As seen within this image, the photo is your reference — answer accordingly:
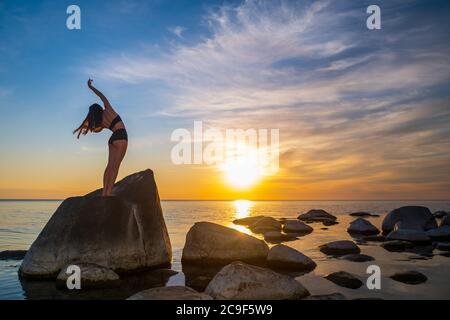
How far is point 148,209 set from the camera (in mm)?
11828

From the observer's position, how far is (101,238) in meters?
10.2

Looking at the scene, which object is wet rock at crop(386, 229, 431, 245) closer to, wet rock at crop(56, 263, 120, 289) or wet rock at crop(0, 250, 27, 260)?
wet rock at crop(56, 263, 120, 289)

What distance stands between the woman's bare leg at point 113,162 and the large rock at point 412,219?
18.8 metres

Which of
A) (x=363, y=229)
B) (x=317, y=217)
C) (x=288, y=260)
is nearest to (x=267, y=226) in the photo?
(x=363, y=229)

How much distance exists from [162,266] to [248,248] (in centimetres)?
315

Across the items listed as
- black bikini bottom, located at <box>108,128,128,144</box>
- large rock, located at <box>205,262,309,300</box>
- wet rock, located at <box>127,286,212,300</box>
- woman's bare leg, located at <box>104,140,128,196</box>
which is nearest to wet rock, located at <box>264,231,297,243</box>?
woman's bare leg, located at <box>104,140,128,196</box>

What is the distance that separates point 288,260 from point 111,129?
715 centimetres

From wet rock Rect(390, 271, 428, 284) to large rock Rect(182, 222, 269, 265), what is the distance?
4.52 metres

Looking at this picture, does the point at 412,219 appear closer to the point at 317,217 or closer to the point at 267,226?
the point at 267,226

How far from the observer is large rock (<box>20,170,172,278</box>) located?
9930mm

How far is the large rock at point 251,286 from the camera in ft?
23.7
